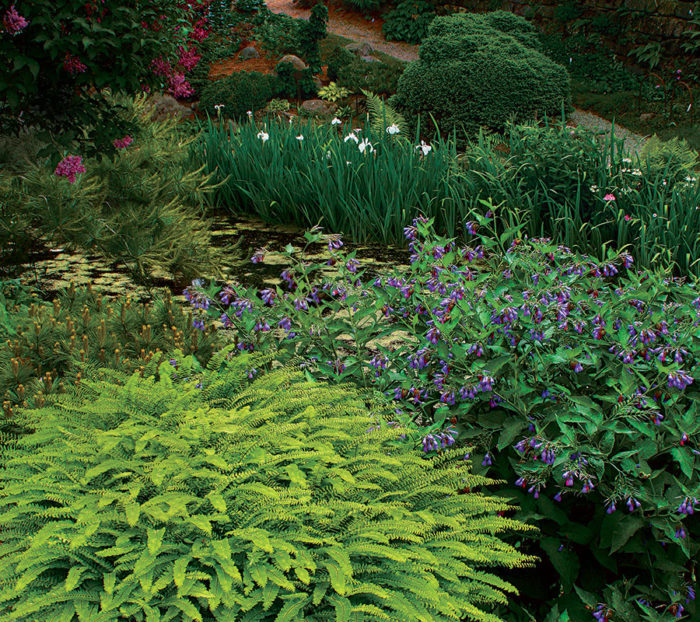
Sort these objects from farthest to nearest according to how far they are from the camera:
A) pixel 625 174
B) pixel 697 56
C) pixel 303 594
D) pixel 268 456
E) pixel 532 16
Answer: pixel 532 16 < pixel 697 56 < pixel 625 174 < pixel 268 456 < pixel 303 594

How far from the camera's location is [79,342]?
2.70m

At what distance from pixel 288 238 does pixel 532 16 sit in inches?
421

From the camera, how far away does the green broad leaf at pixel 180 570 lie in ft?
4.90

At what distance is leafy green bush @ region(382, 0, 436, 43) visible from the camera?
1472cm

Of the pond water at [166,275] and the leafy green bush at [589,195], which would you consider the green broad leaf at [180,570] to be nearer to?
the pond water at [166,275]

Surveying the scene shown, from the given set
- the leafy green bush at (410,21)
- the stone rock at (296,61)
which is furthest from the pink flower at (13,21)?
the leafy green bush at (410,21)

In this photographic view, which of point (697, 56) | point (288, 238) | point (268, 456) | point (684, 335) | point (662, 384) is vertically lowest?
point (288, 238)

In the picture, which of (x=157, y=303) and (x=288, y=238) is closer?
(x=157, y=303)

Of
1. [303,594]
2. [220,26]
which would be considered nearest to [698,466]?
Result: [303,594]

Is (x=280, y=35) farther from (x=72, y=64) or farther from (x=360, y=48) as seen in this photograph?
(x=72, y=64)

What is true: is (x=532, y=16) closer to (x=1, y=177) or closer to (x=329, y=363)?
(x=1, y=177)

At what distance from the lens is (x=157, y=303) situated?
10.1ft

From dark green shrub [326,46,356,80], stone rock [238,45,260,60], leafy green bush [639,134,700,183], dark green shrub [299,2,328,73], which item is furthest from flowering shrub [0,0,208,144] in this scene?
stone rock [238,45,260,60]

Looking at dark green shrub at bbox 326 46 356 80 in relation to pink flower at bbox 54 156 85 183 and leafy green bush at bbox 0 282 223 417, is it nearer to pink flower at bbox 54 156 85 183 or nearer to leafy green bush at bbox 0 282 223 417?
pink flower at bbox 54 156 85 183
